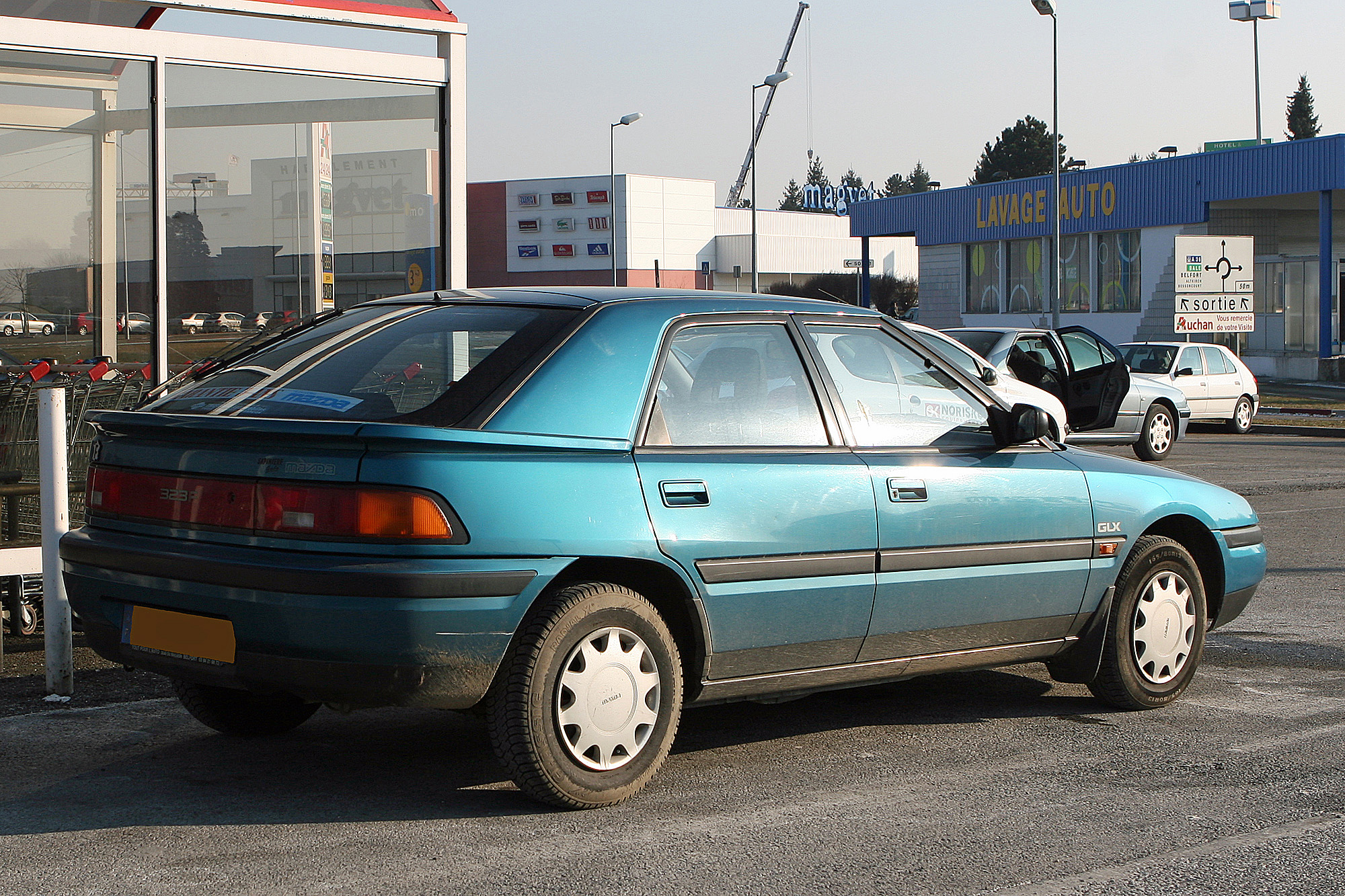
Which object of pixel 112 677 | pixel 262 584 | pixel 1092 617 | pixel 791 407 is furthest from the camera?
pixel 112 677

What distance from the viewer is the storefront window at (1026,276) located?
48312 millimetres

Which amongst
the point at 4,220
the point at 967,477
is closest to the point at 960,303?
the point at 4,220

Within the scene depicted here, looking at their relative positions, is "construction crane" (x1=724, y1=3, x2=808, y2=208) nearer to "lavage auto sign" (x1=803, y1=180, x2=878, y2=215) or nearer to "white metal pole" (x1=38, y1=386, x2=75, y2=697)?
"lavage auto sign" (x1=803, y1=180, x2=878, y2=215)

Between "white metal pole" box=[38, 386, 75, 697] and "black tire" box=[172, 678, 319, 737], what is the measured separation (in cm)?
91

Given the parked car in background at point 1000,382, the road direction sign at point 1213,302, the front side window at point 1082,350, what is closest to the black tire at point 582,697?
the parked car in background at point 1000,382

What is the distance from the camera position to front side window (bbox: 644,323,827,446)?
15.5 ft

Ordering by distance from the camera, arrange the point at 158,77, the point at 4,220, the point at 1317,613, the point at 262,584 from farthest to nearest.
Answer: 1. the point at 4,220
2. the point at 158,77
3. the point at 1317,613
4. the point at 262,584

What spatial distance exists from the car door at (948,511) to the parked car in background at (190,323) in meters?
5.49

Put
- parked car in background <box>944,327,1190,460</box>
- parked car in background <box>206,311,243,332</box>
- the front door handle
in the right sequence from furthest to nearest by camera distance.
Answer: parked car in background <box>944,327,1190,460</box> < parked car in background <box>206,311,243,332</box> < the front door handle

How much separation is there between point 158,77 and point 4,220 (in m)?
1.66

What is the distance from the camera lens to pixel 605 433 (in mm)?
4480

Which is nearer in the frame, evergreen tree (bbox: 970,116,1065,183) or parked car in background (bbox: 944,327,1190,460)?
parked car in background (bbox: 944,327,1190,460)

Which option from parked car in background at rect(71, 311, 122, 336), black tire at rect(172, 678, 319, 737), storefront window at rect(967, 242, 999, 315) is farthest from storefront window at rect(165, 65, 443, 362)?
storefront window at rect(967, 242, 999, 315)

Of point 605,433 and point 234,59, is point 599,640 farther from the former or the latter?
point 234,59
